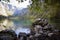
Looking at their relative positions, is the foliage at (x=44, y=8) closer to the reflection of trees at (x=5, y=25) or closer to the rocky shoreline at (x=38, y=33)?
the rocky shoreline at (x=38, y=33)

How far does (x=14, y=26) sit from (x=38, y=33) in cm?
39

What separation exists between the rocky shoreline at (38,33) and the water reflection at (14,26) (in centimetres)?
5

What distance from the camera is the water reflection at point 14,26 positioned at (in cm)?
211

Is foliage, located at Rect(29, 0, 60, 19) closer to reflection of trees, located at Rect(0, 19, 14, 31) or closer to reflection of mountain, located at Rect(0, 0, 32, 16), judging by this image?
reflection of mountain, located at Rect(0, 0, 32, 16)

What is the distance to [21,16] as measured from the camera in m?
2.13

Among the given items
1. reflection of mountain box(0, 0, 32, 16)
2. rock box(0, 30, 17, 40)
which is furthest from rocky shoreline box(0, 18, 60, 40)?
reflection of mountain box(0, 0, 32, 16)

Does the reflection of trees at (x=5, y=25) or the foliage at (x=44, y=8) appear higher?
the foliage at (x=44, y=8)

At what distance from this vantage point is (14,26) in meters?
2.11

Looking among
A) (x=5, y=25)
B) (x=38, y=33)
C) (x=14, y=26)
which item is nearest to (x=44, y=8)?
(x=38, y=33)

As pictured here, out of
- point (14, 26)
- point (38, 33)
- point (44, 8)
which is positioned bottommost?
point (38, 33)

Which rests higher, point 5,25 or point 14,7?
point 14,7

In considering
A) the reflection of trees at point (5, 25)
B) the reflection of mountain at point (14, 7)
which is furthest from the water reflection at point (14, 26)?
the reflection of mountain at point (14, 7)

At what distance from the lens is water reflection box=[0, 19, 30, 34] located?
211 cm

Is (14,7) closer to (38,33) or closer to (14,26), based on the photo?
(14,26)
